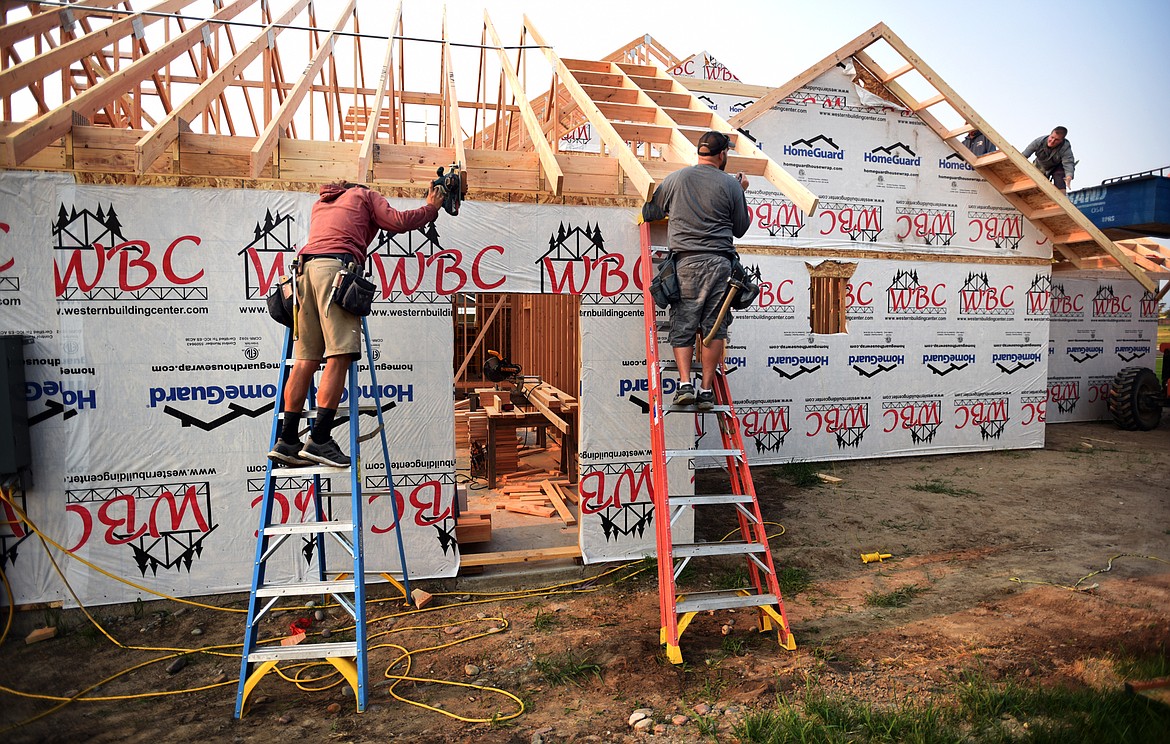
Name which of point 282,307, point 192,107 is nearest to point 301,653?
point 282,307

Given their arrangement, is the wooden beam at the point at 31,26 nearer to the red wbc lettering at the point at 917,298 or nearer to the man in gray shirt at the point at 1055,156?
the red wbc lettering at the point at 917,298

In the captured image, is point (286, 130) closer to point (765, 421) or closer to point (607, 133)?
point (607, 133)

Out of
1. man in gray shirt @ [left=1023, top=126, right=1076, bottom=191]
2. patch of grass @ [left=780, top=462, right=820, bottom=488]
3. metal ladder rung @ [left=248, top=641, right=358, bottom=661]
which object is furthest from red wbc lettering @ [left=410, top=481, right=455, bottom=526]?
man in gray shirt @ [left=1023, top=126, right=1076, bottom=191]

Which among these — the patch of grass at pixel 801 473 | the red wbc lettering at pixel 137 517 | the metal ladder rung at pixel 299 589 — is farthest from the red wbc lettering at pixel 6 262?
the patch of grass at pixel 801 473

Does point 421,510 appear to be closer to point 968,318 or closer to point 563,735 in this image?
point 563,735

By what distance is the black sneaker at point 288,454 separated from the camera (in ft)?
12.3

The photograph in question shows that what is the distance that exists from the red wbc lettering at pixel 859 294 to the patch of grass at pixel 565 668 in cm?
738

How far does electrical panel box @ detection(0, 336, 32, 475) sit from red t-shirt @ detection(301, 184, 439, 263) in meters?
2.42

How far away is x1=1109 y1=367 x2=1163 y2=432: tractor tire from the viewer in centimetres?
1208

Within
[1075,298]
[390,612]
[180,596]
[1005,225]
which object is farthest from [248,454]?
[1075,298]

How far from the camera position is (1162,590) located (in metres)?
5.18

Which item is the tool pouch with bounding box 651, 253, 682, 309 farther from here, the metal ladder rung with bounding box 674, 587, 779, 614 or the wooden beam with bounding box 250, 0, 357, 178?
the wooden beam with bounding box 250, 0, 357, 178

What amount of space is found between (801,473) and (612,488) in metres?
4.31

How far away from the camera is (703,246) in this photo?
4426 mm
